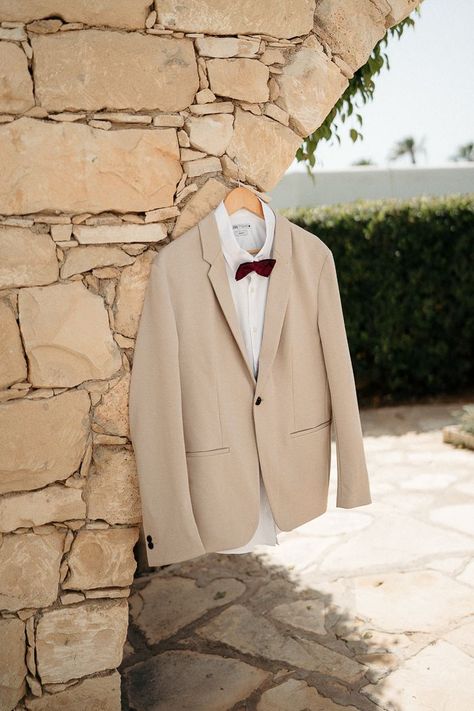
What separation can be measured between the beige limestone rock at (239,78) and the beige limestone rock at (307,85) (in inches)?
2.7

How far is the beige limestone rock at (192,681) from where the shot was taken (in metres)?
2.54

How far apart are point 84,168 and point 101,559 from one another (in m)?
1.32

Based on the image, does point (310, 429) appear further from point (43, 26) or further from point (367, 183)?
point (367, 183)

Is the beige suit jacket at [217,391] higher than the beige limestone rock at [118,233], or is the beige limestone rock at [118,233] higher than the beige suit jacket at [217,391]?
the beige limestone rock at [118,233]

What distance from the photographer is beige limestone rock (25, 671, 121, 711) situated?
225cm

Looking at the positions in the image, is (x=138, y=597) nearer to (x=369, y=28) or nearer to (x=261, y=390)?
(x=261, y=390)

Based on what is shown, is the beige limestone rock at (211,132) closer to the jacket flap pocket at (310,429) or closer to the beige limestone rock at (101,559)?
the jacket flap pocket at (310,429)

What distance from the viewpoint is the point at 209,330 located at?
2.17 metres

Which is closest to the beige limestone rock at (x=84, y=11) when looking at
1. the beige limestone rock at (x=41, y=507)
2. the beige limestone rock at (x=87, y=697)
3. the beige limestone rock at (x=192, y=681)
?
the beige limestone rock at (x=41, y=507)

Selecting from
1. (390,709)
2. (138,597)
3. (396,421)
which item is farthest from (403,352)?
(390,709)

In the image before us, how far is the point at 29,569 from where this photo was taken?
2203 millimetres

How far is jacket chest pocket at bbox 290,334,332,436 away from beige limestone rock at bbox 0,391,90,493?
0.73m

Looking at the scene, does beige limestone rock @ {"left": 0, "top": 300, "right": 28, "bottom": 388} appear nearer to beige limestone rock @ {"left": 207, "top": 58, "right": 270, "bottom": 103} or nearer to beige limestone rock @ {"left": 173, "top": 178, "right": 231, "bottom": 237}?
beige limestone rock @ {"left": 173, "top": 178, "right": 231, "bottom": 237}

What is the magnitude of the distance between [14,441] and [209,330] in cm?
73
